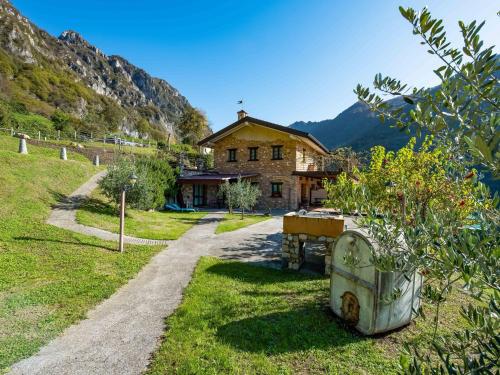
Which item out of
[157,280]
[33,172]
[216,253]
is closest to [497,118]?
[157,280]

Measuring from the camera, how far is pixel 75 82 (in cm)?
9531

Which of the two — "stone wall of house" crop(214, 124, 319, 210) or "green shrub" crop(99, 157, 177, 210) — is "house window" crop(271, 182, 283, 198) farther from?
"green shrub" crop(99, 157, 177, 210)

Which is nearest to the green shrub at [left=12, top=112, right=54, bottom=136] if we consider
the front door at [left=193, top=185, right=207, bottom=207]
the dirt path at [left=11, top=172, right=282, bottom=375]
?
the front door at [left=193, top=185, right=207, bottom=207]

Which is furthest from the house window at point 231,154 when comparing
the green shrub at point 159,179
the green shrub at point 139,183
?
the green shrub at point 139,183

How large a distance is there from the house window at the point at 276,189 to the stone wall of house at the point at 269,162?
0.68 ft

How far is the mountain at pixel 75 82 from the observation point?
65656 millimetres

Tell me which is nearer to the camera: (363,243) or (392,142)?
(363,243)

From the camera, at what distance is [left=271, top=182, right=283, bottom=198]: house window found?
23797mm

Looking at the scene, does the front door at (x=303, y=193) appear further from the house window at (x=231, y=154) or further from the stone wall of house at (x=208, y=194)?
the stone wall of house at (x=208, y=194)

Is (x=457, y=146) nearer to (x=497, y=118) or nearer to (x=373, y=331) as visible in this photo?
(x=497, y=118)

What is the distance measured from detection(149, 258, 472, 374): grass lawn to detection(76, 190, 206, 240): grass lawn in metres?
6.23

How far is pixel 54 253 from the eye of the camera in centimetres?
880

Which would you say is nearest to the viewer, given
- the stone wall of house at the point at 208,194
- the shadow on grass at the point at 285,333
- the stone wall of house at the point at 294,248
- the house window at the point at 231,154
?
the shadow on grass at the point at 285,333

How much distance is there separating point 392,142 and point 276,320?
8042cm
